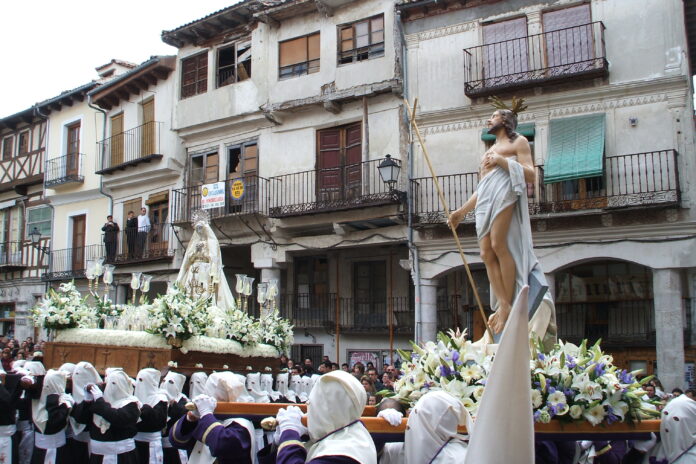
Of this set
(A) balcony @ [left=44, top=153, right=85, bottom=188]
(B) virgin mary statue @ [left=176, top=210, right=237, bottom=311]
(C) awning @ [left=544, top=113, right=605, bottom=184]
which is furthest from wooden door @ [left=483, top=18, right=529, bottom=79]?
(A) balcony @ [left=44, top=153, right=85, bottom=188]

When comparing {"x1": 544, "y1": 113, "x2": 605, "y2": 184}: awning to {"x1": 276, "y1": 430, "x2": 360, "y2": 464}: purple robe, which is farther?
{"x1": 544, "y1": 113, "x2": 605, "y2": 184}: awning

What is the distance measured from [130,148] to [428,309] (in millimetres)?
A: 12982

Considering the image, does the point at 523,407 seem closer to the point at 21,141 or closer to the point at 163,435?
the point at 163,435

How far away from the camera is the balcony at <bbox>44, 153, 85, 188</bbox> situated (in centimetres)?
2767

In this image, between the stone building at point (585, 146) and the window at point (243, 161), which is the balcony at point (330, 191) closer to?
the stone building at point (585, 146)

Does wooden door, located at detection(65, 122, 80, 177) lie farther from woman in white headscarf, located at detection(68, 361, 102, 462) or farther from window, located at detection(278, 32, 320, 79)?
woman in white headscarf, located at detection(68, 361, 102, 462)

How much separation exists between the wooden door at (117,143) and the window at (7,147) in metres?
7.20

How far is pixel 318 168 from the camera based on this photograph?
68.0ft

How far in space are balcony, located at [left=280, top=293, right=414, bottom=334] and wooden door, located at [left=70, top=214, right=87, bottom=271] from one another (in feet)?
30.5

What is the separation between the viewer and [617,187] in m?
16.2

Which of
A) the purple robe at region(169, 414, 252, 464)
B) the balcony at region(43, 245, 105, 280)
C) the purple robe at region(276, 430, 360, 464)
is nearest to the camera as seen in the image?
the purple robe at region(276, 430, 360, 464)

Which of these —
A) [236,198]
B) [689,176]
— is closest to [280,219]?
[236,198]

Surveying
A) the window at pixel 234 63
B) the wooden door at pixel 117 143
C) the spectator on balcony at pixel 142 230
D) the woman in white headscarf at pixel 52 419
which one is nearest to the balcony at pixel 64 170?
the wooden door at pixel 117 143

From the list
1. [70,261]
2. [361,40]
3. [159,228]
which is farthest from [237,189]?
[70,261]
